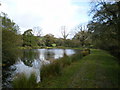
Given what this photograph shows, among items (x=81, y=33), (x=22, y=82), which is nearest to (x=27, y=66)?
(x=22, y=82)

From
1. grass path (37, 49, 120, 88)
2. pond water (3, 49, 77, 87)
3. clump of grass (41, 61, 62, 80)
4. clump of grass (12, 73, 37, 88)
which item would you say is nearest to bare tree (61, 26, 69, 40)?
pond water (3, 49, 77, 87)

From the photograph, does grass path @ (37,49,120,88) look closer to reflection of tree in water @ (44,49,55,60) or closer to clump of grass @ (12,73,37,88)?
clump of grass @ (12,73,37,88)

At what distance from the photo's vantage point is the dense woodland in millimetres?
6135

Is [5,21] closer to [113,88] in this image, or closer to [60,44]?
[113,88]

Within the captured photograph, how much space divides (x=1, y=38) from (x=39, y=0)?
14.5ft

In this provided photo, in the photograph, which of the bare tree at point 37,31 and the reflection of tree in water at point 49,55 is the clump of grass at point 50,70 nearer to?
the reflection of tree in water at point 49,55

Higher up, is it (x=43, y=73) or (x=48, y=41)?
(x=48, y=41)

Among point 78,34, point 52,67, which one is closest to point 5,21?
point 52,67

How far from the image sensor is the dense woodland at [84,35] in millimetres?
6135

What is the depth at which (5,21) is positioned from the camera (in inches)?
366

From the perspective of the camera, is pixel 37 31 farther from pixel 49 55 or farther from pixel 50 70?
pixel 50 70

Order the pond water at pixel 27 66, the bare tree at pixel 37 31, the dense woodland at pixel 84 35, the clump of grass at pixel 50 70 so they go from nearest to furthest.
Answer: the clump of grass at pixel 50 70 → the pond water at pixel 27 66 → the dense woodland at pixel 84 35 → the bare tree at pixel 37 31

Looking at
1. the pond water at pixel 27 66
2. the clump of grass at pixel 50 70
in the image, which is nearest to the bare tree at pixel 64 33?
the pond water at pixel 27 66

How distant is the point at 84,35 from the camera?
107 feet
